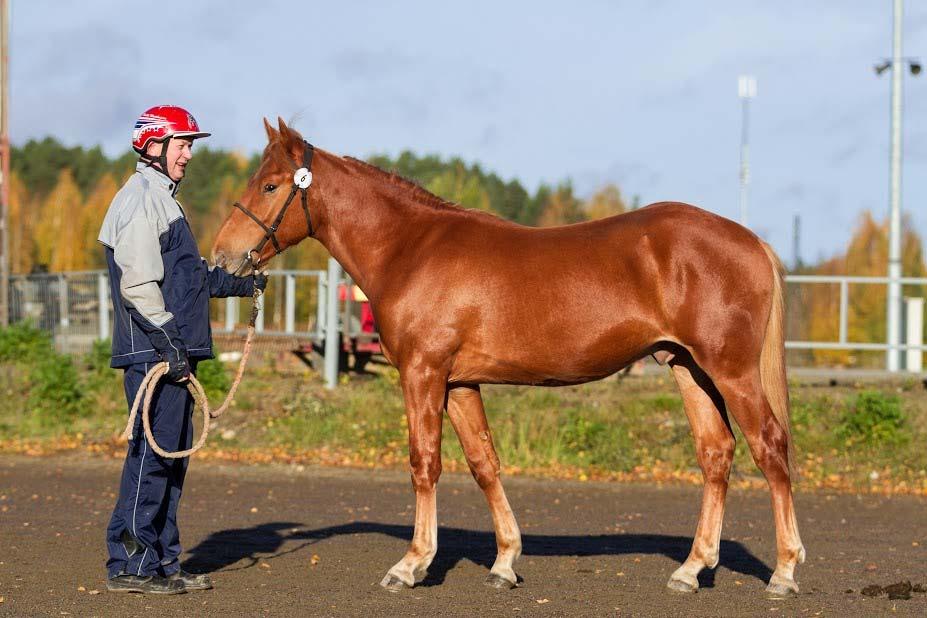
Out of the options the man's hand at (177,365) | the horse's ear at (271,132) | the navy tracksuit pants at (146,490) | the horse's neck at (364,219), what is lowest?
the navy tracksuit pants at (146,490)

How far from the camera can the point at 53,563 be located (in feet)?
22.6

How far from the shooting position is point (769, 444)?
6340 mm

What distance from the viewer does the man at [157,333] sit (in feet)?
19.4

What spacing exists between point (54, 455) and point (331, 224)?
23.9ft

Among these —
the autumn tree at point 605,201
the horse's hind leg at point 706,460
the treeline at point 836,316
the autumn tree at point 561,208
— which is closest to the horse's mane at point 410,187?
the horse's hind leg at point 706,460

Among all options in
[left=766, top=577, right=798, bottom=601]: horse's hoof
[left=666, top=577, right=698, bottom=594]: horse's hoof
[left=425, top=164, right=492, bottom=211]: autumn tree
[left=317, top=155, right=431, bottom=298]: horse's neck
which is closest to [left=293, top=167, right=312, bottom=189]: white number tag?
[left=317, top=155, right=431, bottom=298]: horse's neck

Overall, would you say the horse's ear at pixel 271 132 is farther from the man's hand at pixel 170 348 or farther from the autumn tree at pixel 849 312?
the autumn tree at pixel 849 312

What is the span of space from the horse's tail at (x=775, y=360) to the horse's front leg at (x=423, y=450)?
5.91ft

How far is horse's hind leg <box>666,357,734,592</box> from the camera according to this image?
21.1ft

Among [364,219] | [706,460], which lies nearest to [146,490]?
[364,219]

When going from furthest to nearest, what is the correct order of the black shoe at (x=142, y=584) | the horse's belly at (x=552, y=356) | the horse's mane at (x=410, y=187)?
the horse's mane at (x=410, y=187), the horse's belly at (x=552, y=356), the black shoe at (x=142, y=584)

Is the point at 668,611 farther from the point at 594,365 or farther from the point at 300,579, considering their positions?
the point at 300,579

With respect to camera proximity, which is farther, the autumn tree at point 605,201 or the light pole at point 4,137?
the autumn tree at point 605,201

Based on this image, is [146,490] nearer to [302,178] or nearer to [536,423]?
[302,178]
